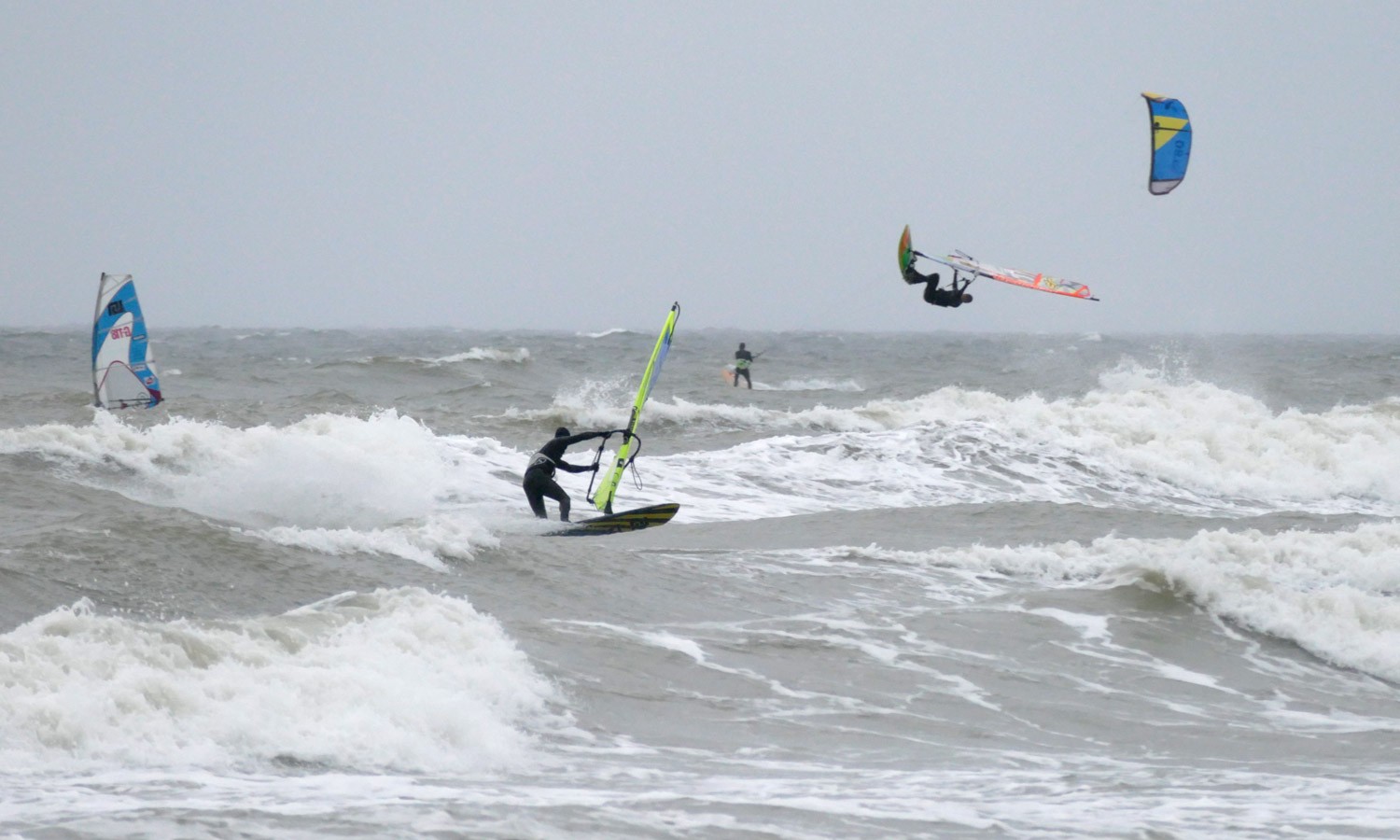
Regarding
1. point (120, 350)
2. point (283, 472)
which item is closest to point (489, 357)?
point (120, 350)

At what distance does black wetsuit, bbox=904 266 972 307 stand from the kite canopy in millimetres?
2343

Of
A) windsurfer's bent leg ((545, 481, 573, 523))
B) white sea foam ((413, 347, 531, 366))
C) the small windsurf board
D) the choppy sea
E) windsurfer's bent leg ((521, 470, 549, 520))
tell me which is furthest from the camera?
white sea foam ((413, 347, 531, 366))

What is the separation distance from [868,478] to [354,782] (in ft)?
39.8

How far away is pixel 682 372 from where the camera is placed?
127 feet

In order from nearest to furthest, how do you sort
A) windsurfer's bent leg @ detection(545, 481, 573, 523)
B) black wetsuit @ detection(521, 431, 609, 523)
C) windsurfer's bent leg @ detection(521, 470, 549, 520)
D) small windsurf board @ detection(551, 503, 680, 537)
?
1. small windsurf board @ detection(551, 503, 680, 537)
2. windsurfer's bent leg @ detection(545, 481, 573, 523)
3. black wetsuit @ detection(521, 431, 609, 523)
4. windsurfer's bent leg @ detection(521, 470, 549, 520)

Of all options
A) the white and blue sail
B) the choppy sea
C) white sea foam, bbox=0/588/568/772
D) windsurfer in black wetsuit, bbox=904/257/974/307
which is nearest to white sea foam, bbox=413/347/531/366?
the white and blue sail

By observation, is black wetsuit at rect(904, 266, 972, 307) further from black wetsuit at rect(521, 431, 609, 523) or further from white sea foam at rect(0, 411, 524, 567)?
white sea foam at rect(0, 411, 524, 567)

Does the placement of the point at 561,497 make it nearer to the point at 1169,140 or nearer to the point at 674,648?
the point at 674,648

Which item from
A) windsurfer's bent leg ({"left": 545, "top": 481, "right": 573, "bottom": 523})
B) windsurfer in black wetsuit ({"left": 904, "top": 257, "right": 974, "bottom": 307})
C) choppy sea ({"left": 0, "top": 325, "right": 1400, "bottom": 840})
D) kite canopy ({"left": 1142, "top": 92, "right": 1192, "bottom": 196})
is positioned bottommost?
choppy sea ({"left": 0, "top": 325, "right": 1400, "bottom": 840})

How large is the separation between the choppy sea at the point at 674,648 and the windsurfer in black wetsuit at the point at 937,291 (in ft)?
7.23

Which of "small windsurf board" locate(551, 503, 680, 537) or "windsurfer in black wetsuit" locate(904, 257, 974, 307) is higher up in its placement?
"windsurfer in black wetsuit" locate(904, 257, 974, 307)

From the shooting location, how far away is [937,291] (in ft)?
44.4

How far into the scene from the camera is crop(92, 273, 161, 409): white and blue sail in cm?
1722

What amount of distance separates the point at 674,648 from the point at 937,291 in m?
6.72
